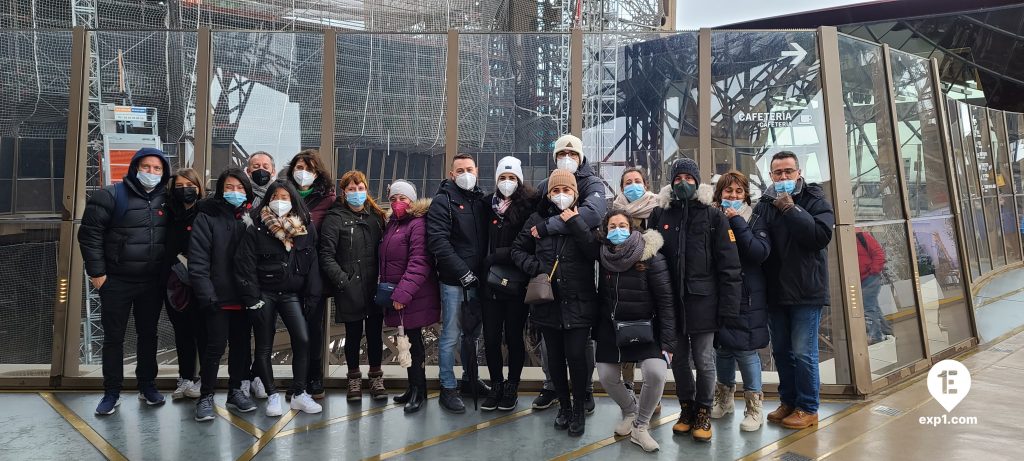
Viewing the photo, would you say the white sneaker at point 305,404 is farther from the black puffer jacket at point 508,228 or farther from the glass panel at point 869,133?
the glass panel at point 869,133

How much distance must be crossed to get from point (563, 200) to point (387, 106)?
6.78ft

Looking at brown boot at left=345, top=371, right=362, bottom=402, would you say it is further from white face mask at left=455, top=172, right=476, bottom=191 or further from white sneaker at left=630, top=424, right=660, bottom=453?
white sneaker at left=630, top=424, right=660, bottom=453

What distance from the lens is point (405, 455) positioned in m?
3.64

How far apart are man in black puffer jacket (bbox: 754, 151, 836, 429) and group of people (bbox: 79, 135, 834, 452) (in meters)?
0.01

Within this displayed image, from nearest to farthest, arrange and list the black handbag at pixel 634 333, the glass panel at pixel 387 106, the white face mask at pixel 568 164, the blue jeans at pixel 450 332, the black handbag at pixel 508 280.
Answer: the black handbag at pixel 634 333
the black handbag at pixel 508 280
the white face mask at pixel 568 164
the blue jeans at pixel 450 332
the glass panel at pixel 387 106

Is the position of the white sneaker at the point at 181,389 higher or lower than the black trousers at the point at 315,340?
lower

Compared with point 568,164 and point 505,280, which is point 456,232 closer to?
point 505,280

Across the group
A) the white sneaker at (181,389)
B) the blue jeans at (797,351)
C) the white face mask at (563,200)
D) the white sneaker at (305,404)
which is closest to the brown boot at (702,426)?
the blue jeans at (797,351)

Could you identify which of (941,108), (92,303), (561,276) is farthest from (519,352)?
(941,108)

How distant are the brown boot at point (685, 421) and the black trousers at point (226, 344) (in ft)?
10.0

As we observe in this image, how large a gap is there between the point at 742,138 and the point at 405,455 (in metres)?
3.47

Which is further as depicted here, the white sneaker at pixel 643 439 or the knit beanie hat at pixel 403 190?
the knit beanie hat at pixel 403 190

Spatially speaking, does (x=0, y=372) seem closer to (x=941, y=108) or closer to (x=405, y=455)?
(x=405, y=455)

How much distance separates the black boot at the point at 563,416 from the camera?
4035 millimetres
